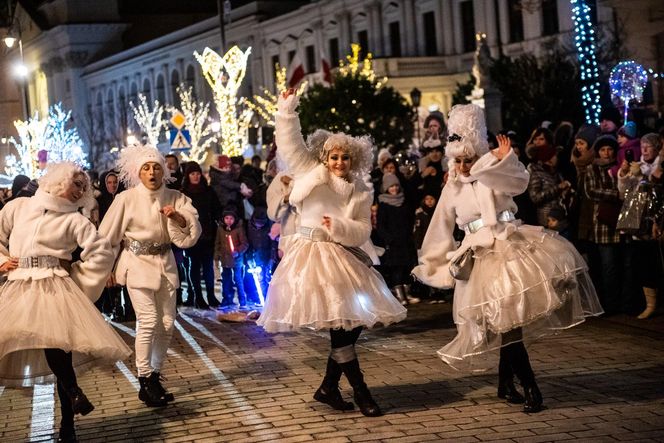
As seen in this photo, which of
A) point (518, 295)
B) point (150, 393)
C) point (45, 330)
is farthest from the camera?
point (150, 393)

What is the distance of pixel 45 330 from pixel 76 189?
111 cm

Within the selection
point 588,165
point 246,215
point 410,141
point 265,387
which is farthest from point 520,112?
point 265,387

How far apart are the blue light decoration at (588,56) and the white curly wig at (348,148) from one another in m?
12.3

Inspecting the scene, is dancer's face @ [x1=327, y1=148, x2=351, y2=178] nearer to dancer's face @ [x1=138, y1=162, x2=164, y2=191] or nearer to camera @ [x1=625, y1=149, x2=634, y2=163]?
dancer's face @ [x1=138, y1=162, x2=164, y2=191]

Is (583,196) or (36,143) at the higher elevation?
(36,143)

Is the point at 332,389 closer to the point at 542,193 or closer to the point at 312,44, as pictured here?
the point at 542,193

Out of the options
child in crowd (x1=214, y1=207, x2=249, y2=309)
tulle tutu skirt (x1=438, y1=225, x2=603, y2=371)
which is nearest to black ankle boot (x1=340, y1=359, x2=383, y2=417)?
tulle tutu skirt (x1=438, y1=225, x2=603, y2=371)

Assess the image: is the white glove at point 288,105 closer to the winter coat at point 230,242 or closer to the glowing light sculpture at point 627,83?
the winter coat at point 230,242

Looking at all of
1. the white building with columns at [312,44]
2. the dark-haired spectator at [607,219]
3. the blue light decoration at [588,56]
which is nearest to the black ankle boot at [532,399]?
the dark-haired spectator at [607,219]

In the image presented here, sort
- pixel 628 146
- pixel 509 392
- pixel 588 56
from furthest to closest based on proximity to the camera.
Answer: pixel 588 56, pixel 628 146, pixel 509 392

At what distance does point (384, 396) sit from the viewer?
1024 cm

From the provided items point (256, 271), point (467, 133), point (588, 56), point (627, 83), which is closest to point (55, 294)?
point (467, 133)

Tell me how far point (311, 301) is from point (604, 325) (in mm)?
4874

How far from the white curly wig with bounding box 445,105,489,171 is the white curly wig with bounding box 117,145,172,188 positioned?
2.45 meters
